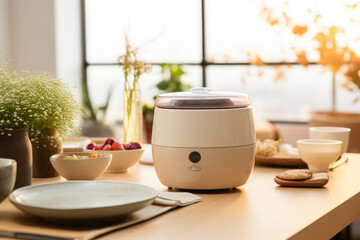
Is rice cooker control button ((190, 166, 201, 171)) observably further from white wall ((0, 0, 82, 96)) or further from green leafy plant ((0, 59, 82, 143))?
white wall ((0, 0, 82, 96))

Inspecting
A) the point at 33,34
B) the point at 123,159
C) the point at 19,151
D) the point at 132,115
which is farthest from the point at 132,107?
the point at 33,34

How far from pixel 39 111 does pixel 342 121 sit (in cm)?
273

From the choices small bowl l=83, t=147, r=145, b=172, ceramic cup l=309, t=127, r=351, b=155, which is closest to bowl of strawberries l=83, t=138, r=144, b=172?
small bowl l=83, t=147, r=145, b=172

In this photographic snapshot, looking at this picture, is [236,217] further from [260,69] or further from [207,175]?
[260,69]

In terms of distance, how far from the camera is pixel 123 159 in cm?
177

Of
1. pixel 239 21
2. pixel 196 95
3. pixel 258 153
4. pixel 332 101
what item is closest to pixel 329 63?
pixel 332 101

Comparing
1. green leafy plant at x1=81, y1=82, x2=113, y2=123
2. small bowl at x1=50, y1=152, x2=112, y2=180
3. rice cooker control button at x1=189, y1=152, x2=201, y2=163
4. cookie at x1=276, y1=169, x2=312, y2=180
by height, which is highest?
rice cooker control button at x1=189, y1=152, x2=201, y2=163

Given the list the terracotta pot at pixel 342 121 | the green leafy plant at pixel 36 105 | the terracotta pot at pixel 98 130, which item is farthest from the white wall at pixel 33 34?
the green leafy plant at pixel 36 105

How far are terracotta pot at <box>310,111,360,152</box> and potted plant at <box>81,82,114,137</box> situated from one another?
1976 mm

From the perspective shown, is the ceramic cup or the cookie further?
the ceramic cup

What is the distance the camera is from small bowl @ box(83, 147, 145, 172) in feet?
5.77

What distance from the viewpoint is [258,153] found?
194 centimetres

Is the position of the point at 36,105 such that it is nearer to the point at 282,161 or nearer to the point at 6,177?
the point at 6,177

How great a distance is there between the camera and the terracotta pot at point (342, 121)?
3.82m
